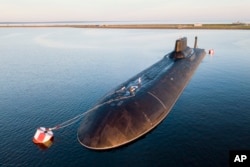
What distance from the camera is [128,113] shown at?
25.9 m

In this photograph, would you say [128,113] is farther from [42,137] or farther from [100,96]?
[100,96]

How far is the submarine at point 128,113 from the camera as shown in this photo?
77.7 feet

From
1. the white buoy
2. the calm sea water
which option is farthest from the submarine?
the white buoy

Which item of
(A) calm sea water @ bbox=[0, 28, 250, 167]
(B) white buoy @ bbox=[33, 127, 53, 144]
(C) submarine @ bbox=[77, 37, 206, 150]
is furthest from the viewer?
(B) white buoy @ bbox=[33, 127, 53, 144]

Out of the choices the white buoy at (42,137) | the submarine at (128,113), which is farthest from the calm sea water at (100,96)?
the submarine at (128,113)

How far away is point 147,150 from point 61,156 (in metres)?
9.26

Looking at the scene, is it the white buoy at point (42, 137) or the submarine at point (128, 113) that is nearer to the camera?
the submarine at point (128, 113)

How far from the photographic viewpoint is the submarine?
77.7ft

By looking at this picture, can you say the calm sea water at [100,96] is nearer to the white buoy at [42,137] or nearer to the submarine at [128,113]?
the white buoy at [42,137]

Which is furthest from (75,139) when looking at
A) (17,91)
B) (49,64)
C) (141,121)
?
(49,64)

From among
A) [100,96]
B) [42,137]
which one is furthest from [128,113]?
[100,96]

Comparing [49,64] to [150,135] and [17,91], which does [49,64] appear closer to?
[17,91]

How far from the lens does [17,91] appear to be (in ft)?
148

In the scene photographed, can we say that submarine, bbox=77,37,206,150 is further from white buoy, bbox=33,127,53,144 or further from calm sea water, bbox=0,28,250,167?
white buoy, bbox=33,127,53,144
